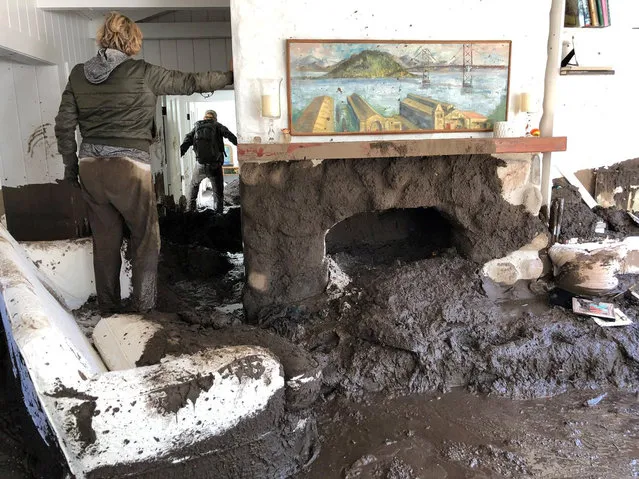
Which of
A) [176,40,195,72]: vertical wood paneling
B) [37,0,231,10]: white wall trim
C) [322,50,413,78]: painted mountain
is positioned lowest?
[322,50,413,78]: painted mountain

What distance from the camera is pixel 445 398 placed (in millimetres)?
3152

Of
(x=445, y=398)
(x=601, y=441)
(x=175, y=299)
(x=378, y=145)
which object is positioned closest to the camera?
(x=601, y=441)

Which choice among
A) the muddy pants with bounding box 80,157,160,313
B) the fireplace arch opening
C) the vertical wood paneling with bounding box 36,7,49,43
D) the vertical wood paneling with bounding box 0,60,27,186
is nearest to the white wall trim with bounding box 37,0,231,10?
the vertical wood paneling with bounding box 36,7,49,43

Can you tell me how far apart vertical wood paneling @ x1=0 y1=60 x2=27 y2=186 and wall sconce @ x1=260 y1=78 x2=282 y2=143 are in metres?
2.04

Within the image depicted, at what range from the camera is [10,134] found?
405 cm

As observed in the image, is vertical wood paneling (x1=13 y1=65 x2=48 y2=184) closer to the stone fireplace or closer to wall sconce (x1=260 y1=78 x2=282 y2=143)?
the stone fireplace

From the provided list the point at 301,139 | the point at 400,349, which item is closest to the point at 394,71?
the point at 301,139

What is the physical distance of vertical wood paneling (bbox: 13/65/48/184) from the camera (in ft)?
13.5

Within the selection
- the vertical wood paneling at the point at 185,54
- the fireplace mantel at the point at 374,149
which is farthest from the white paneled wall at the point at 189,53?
the fireplace mantel at the point at 374,149

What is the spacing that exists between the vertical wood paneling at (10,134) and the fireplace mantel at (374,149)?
1.89 metres

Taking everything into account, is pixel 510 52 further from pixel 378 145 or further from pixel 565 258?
pixel 565 258

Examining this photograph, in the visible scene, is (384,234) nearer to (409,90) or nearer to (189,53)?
(409,90)

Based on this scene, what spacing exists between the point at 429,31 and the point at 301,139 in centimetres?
109

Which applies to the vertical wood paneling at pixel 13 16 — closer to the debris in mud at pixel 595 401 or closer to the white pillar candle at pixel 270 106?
the white pillar candle at pixel 270 106
